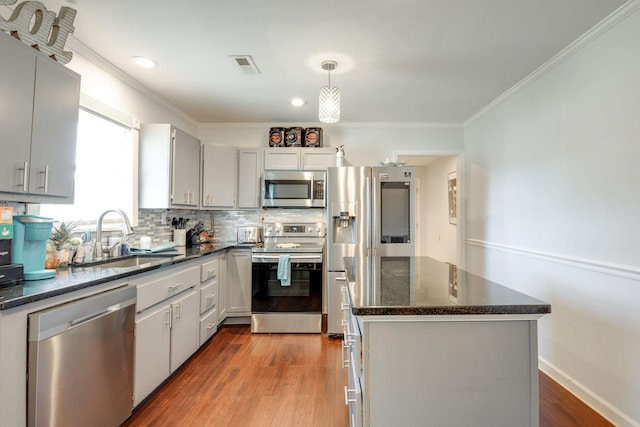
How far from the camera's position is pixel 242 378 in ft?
7.82

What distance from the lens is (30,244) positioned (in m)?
1.54

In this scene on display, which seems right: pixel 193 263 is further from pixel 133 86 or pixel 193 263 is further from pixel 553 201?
pixel 553 201

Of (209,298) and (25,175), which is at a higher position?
(25,175)

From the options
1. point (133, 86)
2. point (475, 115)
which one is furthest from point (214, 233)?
point (475, 115)

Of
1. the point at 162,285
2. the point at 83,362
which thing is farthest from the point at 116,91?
the point at 83,362

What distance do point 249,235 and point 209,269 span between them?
102 cm

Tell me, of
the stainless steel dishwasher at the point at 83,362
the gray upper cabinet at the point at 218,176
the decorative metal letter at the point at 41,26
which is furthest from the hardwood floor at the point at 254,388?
the decorative metal letter at the point at 41,26

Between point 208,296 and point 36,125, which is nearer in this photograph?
point 36,125

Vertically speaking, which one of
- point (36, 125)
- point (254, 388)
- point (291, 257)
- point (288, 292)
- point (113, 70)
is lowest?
point (254, 388)

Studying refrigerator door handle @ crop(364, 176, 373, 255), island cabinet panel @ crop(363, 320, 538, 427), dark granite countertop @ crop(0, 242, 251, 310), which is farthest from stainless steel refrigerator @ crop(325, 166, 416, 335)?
island cabinet panel @ crop(363, 320, 538, 427)

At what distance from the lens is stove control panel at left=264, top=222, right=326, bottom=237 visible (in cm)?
390

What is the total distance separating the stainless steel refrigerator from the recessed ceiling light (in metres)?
1.83

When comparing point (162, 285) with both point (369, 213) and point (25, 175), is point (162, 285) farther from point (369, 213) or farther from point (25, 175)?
point (369, 213)

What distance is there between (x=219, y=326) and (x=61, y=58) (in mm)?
2742
